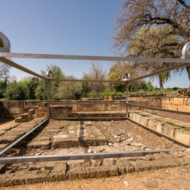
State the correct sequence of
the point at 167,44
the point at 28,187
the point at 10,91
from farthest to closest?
the point at 10,91 → the point at 167,44 → the point at 28,187

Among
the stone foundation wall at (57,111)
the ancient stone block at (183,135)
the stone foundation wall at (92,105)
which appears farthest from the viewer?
the stone foundation wall at (92,105)

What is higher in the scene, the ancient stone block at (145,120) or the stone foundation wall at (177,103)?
the stone foundation wall at (177,103)

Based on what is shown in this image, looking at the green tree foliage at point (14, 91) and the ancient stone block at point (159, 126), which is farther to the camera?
the green tree foliage at point (14, 91)

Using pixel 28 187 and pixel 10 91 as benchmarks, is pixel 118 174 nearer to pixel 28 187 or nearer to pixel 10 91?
pixel 28 187

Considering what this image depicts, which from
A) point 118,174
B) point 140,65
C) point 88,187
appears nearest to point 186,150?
point 118,174

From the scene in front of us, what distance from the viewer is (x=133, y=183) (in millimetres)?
1101

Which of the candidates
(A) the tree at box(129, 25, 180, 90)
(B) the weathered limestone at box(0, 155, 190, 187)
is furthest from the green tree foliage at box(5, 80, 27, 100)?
(B) the weathered limestone at box(0, 155, 190, 187)

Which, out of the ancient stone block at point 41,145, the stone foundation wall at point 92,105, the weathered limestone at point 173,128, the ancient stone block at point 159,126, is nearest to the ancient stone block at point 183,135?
the weathered limestone at point 173,128

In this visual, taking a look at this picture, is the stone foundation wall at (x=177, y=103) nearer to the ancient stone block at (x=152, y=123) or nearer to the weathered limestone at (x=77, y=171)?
the ancient stone block at (x=152, y=123)

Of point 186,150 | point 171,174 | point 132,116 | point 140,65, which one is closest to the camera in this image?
point 171,174

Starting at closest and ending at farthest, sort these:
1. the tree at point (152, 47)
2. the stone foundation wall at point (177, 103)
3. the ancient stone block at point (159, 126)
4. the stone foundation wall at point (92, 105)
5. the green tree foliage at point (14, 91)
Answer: the ancient stone block at point (159, 126)
the stone foundation wall at point (177, 103)
the stone foundation wall at point (92, 105)
the tree at point (152, 47)
the green tree foliage at point (14, 91)

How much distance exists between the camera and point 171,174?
1.18m

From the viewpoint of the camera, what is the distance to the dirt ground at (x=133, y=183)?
105cm

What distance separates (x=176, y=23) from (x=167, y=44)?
1148 millimetres
